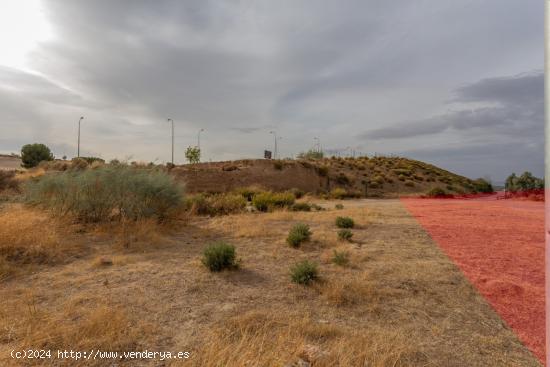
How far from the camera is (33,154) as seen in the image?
2124 inches

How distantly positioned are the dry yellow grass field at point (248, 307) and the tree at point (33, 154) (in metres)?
55.9

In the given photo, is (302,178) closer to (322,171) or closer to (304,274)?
(322,171)

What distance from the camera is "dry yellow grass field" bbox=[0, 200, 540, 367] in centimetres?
344

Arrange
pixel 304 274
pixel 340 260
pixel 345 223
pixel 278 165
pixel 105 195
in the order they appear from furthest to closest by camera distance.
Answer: pixel 278 165, pixel 345 223, pixel 105 195, pixel 340 260, pixel 304 274

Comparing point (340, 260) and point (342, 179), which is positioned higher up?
point (342, 179)

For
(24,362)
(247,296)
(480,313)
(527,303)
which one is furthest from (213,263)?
(527,303)

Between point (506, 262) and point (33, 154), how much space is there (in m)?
64.6

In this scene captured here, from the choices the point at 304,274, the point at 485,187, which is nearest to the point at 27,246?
the point at 304,274

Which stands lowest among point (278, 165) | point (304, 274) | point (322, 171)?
point (304, 274)

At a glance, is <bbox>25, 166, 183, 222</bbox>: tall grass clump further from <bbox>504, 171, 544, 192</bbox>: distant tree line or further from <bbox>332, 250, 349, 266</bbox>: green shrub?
<bbox>504, 171, 544, 192</bbox>: distant tree line

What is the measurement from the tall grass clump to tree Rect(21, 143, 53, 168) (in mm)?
51436

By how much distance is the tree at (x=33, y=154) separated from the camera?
176 ft

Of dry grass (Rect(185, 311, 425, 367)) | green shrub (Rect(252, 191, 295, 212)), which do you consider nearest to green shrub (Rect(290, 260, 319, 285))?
dry grass (Rect(185, 311, 425, 367))

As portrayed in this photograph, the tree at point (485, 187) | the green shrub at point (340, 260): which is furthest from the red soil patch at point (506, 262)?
the tree at point (485, 187)
